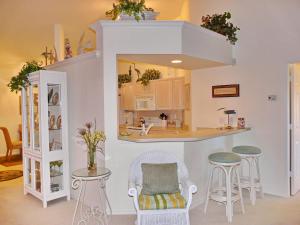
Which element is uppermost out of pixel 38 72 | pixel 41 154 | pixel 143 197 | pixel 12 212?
pixel 38 72

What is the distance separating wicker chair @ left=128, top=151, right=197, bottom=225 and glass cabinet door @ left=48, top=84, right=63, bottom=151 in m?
1.62

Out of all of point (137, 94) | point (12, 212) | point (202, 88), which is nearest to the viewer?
point (12, 212)

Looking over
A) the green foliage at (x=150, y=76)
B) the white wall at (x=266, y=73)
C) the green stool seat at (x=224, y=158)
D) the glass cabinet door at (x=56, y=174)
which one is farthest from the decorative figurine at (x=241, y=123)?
the glass cabinet door at (x=56, y=174)

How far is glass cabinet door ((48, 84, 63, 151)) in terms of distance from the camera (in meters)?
4.10

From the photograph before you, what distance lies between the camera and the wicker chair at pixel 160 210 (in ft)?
9.00

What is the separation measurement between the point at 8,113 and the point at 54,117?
4.26 meters

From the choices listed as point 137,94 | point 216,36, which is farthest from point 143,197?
point 137,94

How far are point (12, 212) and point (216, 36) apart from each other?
3.98 m

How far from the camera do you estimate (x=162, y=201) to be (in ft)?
9.18

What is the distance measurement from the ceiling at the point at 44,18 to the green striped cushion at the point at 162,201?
3811mm

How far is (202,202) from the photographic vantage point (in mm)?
3920

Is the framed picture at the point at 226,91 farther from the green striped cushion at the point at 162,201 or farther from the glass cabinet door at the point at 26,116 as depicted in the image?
the glass cabinet door at the point at 26,116

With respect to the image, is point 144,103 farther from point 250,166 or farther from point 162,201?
point 162,201

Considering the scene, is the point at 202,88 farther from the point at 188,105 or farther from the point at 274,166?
the point at 274,166
